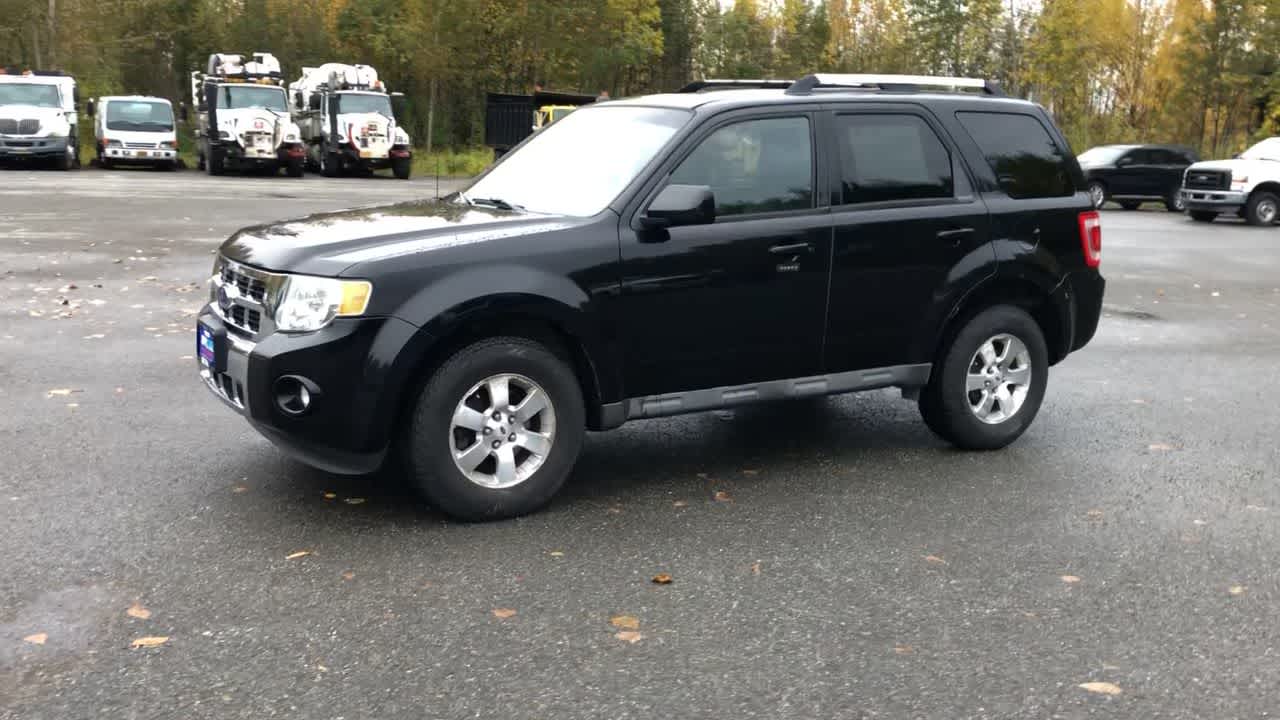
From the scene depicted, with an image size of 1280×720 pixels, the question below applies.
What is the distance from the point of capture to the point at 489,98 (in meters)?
35.4

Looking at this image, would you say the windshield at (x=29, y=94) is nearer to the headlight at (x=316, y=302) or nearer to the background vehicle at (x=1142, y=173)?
the background vehicle at (x=1142, y=173)

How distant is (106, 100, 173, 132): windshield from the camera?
36.0m

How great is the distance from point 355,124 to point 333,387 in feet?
105

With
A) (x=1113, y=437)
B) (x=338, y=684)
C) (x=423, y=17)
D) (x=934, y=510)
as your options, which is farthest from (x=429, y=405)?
(x=423, y=17)

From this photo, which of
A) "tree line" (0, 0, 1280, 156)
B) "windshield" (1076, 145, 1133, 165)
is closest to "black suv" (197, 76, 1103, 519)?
"windshield" (1076, 145, 1133, 165)

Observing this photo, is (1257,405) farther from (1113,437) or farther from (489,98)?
(489,98)

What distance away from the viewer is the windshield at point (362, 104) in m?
35.8

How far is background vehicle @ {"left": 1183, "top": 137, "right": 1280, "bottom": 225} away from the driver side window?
2338 cm

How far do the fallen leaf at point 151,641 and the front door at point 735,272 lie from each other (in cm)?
226

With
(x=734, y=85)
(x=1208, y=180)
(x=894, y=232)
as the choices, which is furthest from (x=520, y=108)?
(x=894, y=232)

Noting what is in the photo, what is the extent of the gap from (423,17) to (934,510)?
1914 inches

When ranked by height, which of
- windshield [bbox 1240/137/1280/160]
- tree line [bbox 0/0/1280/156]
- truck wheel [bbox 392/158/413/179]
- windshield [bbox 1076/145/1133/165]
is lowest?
truck wheel [bbox 392/158/413/179]

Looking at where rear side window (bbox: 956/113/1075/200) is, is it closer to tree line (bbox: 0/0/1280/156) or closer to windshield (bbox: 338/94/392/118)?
windshield (bbox: 338/94/392/118)

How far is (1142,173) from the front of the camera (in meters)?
30.9
